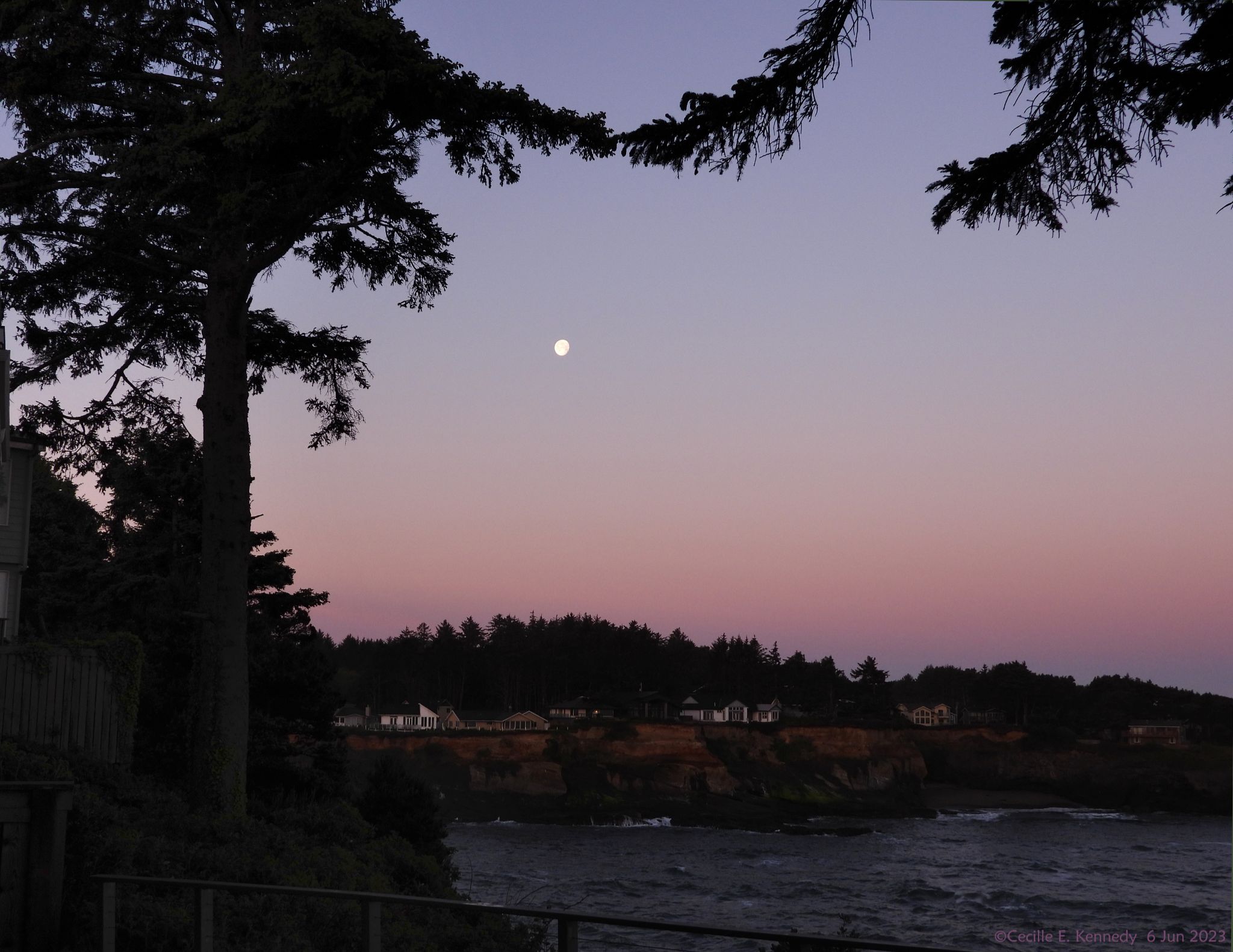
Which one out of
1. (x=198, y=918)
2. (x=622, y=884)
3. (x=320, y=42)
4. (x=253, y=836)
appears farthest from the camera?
(x=622, y=884)

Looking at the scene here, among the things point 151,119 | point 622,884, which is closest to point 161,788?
point 151,119

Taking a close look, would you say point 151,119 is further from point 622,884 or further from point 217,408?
point 622,884

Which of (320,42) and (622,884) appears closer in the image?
(320,42)

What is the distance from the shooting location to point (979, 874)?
76.5m

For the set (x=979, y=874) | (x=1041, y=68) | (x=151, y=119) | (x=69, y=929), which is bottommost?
(x=979, y=874)

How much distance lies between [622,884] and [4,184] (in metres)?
54.8

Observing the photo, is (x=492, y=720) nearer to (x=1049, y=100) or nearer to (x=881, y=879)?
(x=881, y=879)

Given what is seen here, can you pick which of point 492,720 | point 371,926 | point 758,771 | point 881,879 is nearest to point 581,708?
point 492,720

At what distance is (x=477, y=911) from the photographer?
6.75m

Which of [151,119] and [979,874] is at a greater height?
[151,119]

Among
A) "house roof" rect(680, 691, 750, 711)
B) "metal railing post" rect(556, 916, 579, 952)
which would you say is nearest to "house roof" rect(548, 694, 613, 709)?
"house roof" rect(680, 691, 750, 711)

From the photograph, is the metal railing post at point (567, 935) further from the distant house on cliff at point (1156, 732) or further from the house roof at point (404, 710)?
the house roof at point (404, 710)

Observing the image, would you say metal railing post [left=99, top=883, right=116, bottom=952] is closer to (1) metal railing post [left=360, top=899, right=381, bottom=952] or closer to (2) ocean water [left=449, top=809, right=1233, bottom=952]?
(1) metal railing post [left=360, top=899, right=381, bottom=952]

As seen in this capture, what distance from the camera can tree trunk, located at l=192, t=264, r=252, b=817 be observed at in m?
18.8
